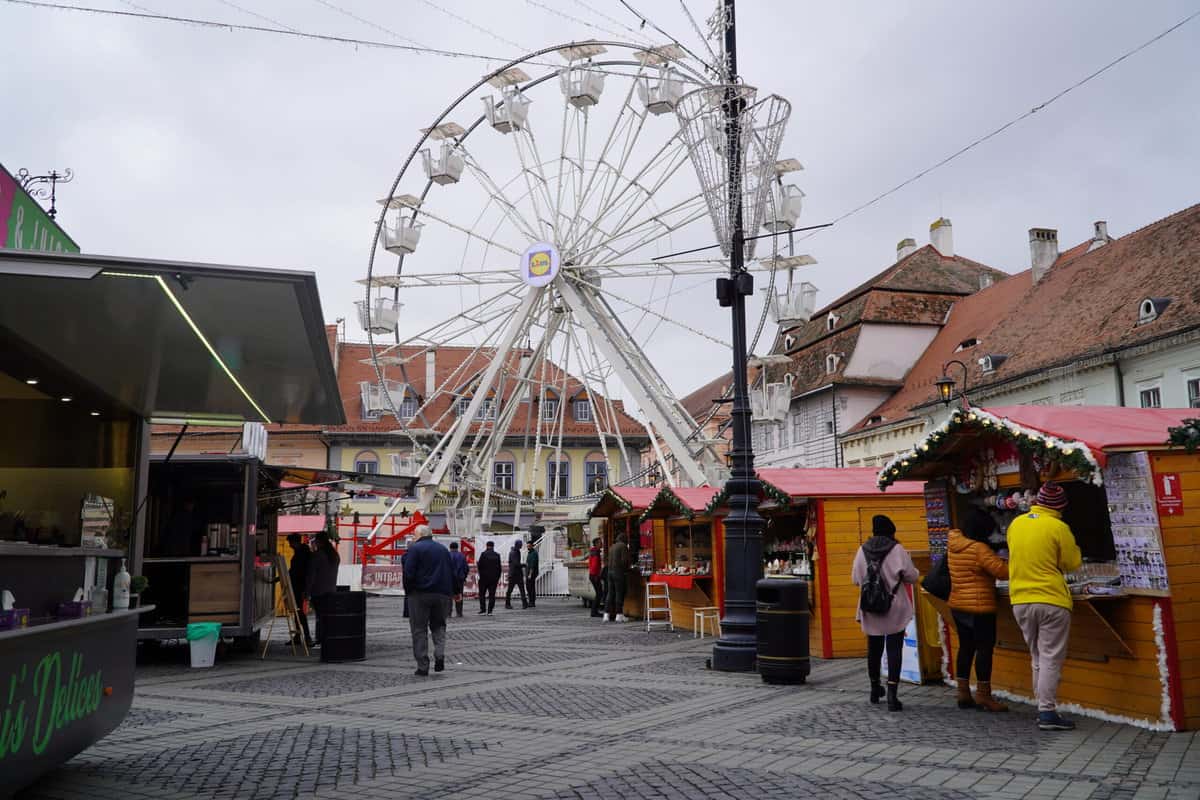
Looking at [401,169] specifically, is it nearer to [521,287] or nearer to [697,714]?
[521,287]

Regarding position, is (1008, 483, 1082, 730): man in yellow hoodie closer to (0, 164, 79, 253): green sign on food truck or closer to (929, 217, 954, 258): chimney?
(0, 164, 79, 253): green sign on food truck

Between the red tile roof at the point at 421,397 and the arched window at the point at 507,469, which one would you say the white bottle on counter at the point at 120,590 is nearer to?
the red tile roof at the point at 421,397

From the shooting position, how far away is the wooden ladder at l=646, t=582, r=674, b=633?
20.0m

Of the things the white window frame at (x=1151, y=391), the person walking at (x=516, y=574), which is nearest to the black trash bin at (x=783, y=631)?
the person walking at (x=516, y=574)

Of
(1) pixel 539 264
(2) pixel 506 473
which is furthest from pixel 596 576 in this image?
(2) pixel 506 473

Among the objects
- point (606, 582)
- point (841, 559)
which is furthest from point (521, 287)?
point (841, 559)

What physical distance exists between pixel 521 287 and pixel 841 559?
55.5 ft

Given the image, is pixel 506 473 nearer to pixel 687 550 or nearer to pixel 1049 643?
pixel 687 550

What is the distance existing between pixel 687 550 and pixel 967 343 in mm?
21478

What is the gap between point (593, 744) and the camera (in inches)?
313

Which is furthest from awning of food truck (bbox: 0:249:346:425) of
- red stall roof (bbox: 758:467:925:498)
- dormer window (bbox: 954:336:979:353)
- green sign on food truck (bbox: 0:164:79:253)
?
dormer window (bbox: 954:336:979:353)

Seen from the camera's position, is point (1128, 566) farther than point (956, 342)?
No

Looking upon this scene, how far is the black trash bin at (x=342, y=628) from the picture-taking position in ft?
48.1

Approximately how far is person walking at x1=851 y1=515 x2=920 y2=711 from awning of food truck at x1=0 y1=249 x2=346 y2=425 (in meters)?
4.92
